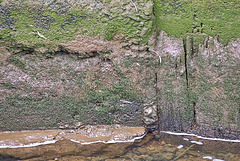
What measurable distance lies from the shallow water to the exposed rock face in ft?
0.40

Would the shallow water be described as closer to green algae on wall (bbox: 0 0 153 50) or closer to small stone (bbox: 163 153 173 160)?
small stone (bbox: 163 153 173 160)

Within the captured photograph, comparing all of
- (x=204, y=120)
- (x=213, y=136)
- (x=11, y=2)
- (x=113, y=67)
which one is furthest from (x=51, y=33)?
(x=213, y=136)

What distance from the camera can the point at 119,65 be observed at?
2475mm

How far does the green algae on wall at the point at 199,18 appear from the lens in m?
2.22

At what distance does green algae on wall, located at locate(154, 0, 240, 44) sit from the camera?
222 centimetres

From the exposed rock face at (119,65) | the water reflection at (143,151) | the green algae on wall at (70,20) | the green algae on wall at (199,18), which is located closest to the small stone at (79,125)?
→ the exposed rock face at (119,65)

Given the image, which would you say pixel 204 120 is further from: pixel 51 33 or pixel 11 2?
pixel 11 2

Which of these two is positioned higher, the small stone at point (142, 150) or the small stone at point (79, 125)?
the small stone at point (79, 125)

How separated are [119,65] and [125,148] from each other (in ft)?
2.62

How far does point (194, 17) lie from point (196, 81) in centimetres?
60

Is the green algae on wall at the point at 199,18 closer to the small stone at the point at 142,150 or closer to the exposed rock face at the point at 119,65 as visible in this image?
the exposed rock face at the point at 119,65

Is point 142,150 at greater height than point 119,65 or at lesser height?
lesser

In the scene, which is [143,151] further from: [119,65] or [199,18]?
[199,18]

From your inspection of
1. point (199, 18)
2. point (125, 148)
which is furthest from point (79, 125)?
point (199, 18)
